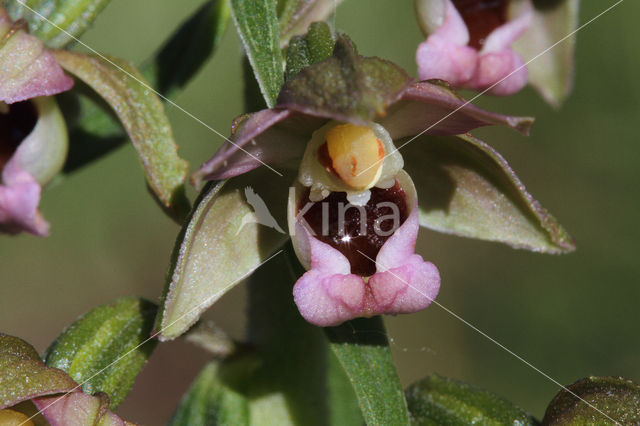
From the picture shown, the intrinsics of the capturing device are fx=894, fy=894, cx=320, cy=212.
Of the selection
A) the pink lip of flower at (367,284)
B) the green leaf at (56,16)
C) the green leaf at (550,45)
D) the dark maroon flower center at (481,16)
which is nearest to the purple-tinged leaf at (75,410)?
the pink lip of flower at (367,284)

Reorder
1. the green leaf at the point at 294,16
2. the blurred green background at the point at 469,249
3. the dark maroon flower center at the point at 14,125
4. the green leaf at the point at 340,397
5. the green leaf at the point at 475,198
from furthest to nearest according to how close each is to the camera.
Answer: the blurred green background at the point at 469,249, the green leaf at the point at 340,397, the dark maroon flower center at the point at 14,125, the green leaf at the point at 294,16, the green leaf at the point at 475,198

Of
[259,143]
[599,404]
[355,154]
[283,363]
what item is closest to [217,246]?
[259,143]

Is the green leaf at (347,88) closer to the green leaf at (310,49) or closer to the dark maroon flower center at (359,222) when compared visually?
the green leaf at (310,49)

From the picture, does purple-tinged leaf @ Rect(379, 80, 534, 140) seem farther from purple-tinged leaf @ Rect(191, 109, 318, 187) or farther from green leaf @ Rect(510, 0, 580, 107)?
green leaf @ Rect(510, 0, 580, 107)

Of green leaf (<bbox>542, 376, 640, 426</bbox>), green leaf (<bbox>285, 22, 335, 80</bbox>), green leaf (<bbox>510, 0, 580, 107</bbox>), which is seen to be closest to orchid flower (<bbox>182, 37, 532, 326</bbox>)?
green leaf (<bbox>285, 22, 335, 80</bbox>)

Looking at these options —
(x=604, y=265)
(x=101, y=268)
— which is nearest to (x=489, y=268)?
(x=604, y=265)

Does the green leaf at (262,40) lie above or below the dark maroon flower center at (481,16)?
above

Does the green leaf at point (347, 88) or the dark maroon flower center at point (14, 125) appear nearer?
the green leaf at point (347, 88)
